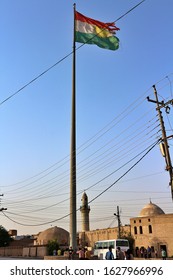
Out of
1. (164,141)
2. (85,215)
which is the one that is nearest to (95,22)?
(164,141)

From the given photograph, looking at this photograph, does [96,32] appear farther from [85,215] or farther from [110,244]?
[85,215]

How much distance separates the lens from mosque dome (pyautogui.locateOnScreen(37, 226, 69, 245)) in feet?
207

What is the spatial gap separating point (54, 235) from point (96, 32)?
52356 mm

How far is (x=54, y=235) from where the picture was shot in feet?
210

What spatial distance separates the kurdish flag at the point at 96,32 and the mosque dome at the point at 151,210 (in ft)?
144

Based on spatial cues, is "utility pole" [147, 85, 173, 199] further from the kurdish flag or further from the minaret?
the minaret

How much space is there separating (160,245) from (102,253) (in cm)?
1884

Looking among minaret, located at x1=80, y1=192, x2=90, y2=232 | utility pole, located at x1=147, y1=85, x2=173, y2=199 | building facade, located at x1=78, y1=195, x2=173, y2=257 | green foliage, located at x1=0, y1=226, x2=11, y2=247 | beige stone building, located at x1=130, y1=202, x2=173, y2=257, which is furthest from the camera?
minaret, located at x1=80, y1=192, x2=90, y2=232

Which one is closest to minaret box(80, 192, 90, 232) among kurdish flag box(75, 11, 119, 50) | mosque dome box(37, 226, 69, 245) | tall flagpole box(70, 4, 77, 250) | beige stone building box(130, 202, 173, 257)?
mosque dome box(37, 226, 69, 245)

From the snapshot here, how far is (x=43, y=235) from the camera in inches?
2554

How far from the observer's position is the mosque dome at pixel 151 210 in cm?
5766

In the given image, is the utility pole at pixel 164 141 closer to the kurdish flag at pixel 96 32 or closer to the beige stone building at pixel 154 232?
the kurdish flag at pixel 96 32

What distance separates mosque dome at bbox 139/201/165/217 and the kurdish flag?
144 ft
